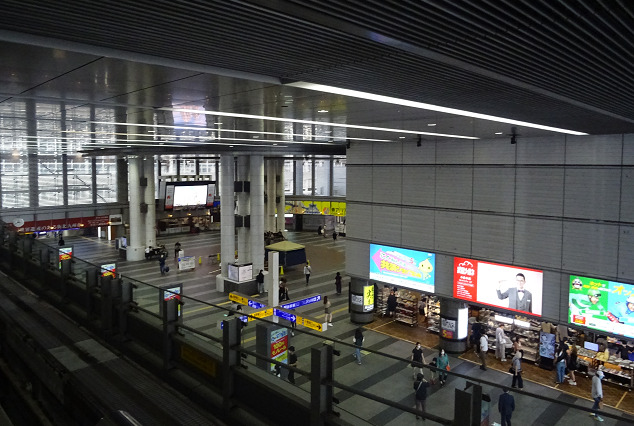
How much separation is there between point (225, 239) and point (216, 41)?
16961 mm

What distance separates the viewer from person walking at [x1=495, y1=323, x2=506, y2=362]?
12.6 m

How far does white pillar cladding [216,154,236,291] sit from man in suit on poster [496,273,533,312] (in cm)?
1177

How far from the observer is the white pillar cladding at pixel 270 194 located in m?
32.1

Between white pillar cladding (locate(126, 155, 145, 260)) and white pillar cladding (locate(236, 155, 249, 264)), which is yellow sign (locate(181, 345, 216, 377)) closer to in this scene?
white pillar cladding (locate(236, 155, 249, 264))

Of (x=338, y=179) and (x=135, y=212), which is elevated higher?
(x=338, y=179)

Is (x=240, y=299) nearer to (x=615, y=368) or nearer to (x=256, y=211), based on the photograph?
(x=256, y=211)

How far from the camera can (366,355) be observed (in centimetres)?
391

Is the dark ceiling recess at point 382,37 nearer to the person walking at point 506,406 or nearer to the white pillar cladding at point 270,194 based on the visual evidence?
the person walking at point 506,406

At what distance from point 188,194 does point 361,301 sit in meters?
23.2

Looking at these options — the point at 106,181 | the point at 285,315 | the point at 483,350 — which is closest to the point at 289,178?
the point at 106,181

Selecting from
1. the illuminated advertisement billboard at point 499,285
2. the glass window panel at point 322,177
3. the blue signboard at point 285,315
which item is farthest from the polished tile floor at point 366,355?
the glass window panel at point 322,177

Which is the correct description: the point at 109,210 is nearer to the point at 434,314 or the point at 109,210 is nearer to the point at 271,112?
the point at 434,314

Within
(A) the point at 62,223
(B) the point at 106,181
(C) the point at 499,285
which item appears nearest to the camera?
(C) the point at 499,285

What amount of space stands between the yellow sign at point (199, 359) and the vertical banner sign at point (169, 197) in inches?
1188
